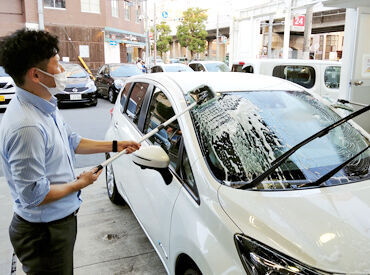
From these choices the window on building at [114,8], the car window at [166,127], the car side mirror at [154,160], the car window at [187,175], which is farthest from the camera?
the window on building at [114,8]

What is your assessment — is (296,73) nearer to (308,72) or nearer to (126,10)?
(308,72)

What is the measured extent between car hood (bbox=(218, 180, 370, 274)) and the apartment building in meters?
22.0

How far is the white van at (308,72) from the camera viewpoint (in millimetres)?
8312

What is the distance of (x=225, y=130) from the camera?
2.31 m

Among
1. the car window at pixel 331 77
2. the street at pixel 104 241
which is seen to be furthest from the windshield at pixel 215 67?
the street at pixel 104 241

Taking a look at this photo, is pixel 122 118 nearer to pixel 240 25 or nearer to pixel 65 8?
pixel 65 8

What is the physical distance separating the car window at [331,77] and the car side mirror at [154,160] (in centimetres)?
722

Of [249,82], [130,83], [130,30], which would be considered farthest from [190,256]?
[130,30]

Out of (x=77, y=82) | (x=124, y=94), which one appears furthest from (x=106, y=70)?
(x=124, y=94)

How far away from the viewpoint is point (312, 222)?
1637 millimetres

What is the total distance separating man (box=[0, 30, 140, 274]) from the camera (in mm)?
1619

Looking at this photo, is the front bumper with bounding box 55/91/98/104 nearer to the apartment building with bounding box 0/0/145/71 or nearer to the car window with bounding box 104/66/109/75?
the car window with bounding box 104/66/109/75

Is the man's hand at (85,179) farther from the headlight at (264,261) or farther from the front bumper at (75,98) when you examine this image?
the front bumper at (75,98)

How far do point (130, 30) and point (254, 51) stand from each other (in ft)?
35.7
